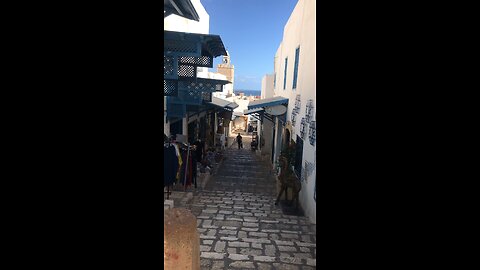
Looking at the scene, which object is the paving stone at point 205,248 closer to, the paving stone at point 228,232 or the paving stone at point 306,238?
the paving stone at point 228,232

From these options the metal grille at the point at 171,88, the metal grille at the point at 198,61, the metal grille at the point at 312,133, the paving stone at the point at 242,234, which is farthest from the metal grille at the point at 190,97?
the paving stone at the point at 242,234

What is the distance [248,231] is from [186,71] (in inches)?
257

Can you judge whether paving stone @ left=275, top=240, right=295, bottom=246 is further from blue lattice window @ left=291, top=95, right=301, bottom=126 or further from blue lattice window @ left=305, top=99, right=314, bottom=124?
blue lattice window @ left=291, top=95, right=301, bottom=126

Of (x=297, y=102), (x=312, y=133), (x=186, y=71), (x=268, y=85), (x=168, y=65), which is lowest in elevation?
(x=312, y=133)

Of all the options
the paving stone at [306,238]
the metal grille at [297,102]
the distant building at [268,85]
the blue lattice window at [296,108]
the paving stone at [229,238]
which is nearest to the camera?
the paving stone at [229,238]

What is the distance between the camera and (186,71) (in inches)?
410

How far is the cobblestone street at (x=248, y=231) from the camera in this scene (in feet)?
15.3

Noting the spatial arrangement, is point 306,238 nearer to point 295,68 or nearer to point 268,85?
point 295,68

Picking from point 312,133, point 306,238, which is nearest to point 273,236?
point 306,238

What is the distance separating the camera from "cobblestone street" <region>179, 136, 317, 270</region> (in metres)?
4.67

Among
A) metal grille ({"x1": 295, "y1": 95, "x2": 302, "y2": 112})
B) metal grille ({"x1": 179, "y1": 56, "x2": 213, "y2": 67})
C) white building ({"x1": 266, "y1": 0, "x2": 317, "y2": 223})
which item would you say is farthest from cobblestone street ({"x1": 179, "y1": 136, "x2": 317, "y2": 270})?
metal grille ({"x1": 179, "y1": 56, "x2": 213, "y2": 67})

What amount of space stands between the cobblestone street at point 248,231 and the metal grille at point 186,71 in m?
4.04
